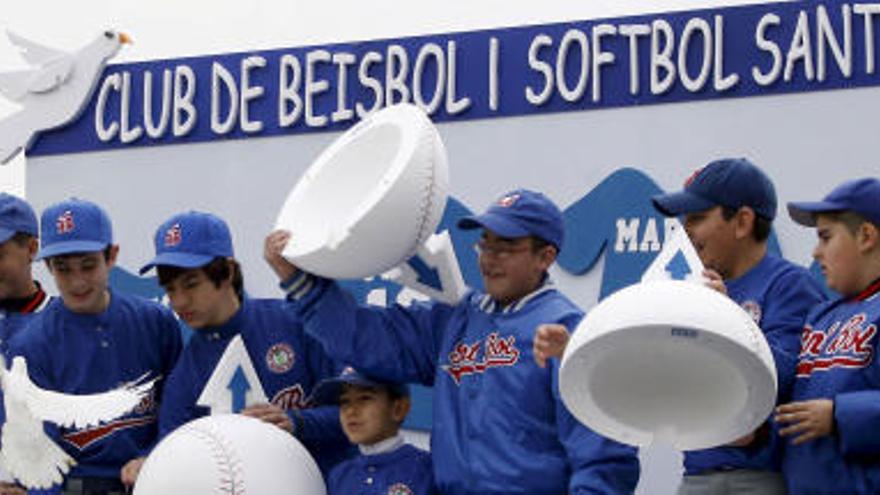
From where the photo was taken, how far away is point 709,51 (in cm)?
686

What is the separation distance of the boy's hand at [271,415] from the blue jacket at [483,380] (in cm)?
25

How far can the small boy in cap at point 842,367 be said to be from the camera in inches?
156

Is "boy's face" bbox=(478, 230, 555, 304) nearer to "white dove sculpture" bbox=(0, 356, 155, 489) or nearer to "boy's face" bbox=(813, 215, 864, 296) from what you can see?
"boy's face" bbox=(813, 215, 864, 296)

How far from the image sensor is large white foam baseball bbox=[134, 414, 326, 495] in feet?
14.7

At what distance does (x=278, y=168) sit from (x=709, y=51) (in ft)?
6.52

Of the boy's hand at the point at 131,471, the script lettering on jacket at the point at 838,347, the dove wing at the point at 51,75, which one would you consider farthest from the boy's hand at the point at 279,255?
the dove wing at the point at 51,75

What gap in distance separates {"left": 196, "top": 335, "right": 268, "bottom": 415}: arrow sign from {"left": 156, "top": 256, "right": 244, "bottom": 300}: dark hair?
0.67ft

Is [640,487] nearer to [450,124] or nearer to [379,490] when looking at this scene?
[450,124]

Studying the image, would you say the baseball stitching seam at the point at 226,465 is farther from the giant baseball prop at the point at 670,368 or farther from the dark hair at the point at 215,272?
the giant baseball prop at the point at 670,368

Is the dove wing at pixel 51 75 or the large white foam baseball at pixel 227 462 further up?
the dove wing at pixel 51 75

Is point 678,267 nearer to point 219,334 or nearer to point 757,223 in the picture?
point 757,223

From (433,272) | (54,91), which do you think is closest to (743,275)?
(433,272)

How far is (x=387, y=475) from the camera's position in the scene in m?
4.66

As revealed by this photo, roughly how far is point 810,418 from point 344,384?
135 cm
